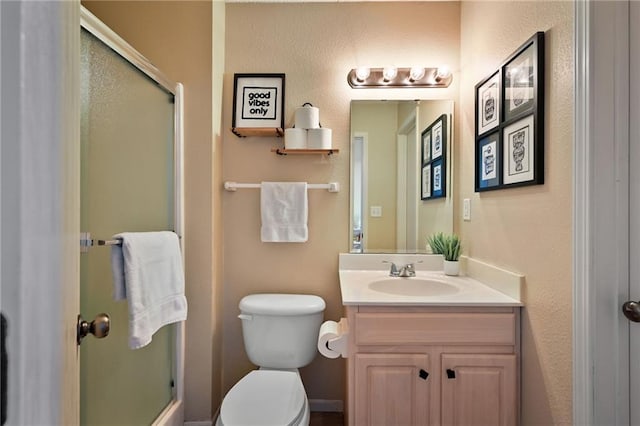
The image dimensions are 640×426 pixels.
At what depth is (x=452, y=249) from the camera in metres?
1.83

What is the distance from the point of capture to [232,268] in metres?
1.99

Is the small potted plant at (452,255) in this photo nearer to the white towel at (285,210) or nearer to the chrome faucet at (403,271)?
the chrome faucet at (403,271)

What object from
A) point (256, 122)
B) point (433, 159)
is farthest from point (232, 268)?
point (433, 159)

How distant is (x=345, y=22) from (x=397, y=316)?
1.65 meters

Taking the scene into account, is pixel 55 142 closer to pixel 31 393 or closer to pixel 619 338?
pixel 31 393

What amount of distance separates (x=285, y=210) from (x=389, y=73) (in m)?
0.96

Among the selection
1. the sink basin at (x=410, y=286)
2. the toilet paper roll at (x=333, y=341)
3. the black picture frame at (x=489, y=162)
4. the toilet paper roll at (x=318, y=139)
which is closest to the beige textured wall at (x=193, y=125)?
the toilet paper roll at (x=318, y=139)

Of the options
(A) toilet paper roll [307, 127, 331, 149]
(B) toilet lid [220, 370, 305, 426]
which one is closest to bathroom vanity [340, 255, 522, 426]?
(B) toilet lid [220, 370, 305, 426]

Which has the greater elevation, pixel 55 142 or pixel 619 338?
pixel 55 142

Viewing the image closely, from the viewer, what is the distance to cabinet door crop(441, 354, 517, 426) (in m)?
1.29

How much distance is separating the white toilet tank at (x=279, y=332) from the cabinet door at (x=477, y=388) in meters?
0.69

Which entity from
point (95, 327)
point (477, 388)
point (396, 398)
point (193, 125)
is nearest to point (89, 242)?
point (95, 327)

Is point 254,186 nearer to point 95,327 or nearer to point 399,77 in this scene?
point 399,77

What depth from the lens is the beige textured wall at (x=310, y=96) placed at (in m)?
1.98
